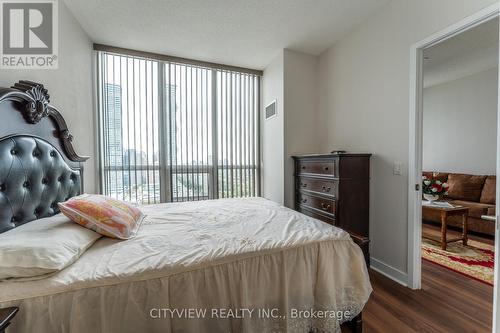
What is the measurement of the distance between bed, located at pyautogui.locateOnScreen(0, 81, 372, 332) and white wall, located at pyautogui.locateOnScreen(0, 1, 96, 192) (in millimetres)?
346

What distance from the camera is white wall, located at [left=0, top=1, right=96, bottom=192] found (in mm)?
1844

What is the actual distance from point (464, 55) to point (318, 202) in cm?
334

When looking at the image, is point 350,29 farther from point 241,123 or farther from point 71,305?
point 71,305

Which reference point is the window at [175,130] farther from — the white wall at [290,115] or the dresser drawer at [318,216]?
the dresser drawer at [318,216]

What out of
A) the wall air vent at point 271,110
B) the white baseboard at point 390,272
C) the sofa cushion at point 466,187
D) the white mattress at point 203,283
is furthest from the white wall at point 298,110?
the sofa cushion at point 466,187

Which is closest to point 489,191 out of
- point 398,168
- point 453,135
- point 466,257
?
point 453,135

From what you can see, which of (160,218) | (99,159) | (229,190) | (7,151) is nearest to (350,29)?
(229,190)

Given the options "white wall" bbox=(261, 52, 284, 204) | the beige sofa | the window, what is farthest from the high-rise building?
the beige sofa

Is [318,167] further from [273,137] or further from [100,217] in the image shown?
[100,217]

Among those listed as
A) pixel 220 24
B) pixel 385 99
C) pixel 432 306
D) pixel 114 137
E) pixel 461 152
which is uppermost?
pixel 220 24

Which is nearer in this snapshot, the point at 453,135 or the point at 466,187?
the point at 466,187

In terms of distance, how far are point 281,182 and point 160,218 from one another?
1.80 metres

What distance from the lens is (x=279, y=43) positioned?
2.90 metres

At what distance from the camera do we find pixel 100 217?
1.32m
